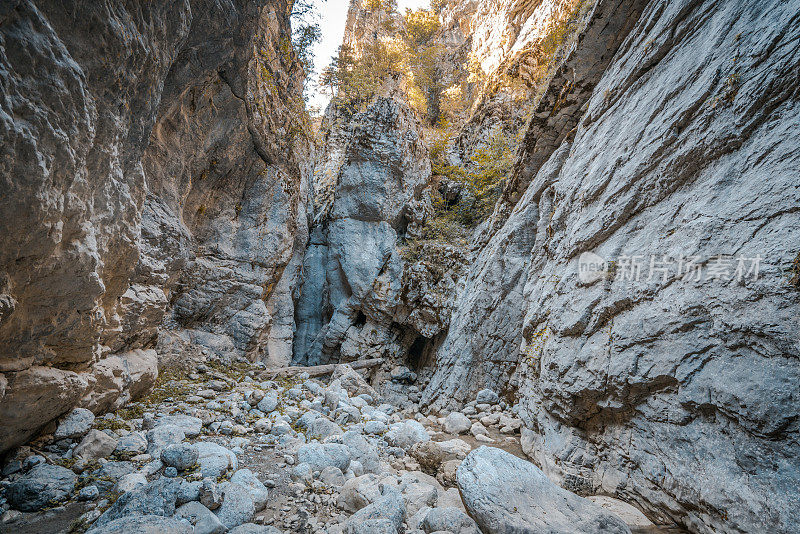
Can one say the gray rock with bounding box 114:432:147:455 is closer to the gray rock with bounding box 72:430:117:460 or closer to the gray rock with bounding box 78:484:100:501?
the gray rock with bounding box 72:430:117:460

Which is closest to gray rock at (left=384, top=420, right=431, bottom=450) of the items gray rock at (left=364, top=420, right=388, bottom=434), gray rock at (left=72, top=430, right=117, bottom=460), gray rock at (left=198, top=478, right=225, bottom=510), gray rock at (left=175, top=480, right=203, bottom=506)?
gray rock at (left=364, top=420, right=388, bottom=434)

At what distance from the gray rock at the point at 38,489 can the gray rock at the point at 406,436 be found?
3.49 meters

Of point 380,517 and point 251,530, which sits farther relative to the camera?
point 380,517

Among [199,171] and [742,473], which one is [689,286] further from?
[199,171]

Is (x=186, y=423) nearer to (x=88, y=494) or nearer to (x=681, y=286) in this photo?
(x=88, y=494)

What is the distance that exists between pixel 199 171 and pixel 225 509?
6.25 meters

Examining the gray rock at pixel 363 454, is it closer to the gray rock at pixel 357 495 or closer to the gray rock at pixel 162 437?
the gray rock at pixel 357 495

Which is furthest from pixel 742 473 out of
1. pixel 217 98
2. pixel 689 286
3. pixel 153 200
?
pixel 217 98

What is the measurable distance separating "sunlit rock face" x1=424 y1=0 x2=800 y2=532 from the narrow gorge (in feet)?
0.07

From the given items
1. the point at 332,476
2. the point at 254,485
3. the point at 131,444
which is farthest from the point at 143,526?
the point at 131,444

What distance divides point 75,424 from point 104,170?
2611 millimetres

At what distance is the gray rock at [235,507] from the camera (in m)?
2.34

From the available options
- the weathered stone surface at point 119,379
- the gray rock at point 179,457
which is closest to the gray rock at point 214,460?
the gray rock at point 179,457

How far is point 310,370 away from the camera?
9414 mm
